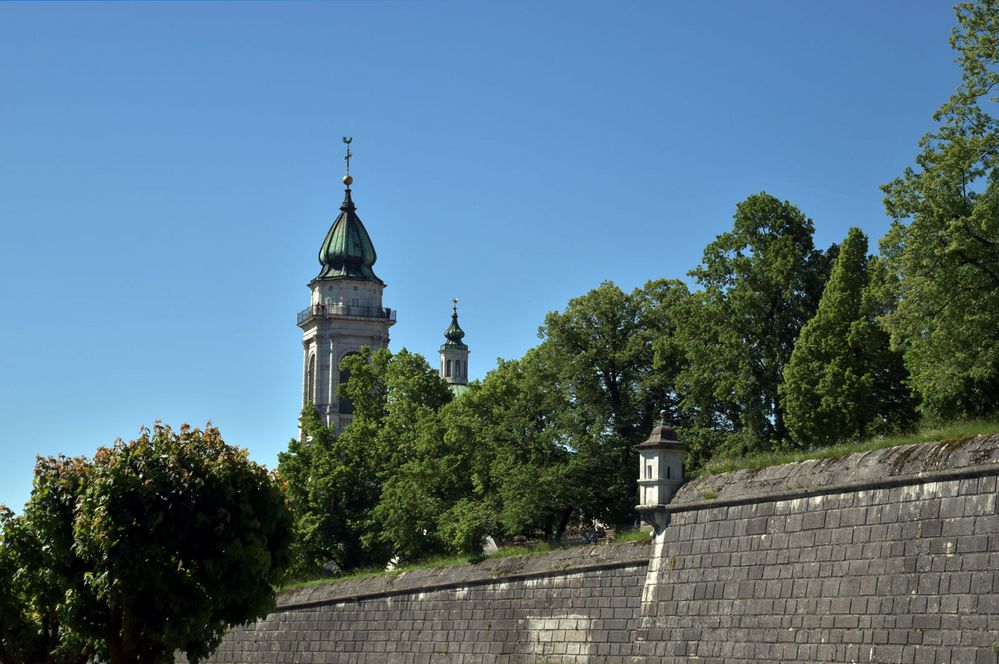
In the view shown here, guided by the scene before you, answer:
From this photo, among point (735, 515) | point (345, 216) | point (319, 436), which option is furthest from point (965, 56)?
point (345, 216)

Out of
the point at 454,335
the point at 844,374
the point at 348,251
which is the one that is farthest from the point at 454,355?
the point at 844,374

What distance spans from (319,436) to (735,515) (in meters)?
35.6

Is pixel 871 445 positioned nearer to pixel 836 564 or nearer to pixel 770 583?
pixel 836 564

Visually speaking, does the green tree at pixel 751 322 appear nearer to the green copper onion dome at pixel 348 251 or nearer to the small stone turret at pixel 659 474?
the small stone turret at pixel 659 474

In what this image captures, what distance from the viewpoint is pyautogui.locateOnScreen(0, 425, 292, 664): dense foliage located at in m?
32.0

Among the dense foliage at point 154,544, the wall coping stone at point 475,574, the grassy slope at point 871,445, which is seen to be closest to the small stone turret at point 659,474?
the grassy slope at point 871,445

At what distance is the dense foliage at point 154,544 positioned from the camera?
32.0m

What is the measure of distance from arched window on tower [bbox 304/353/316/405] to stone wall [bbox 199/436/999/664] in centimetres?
7933

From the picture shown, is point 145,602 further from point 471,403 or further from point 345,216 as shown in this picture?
point 345,216

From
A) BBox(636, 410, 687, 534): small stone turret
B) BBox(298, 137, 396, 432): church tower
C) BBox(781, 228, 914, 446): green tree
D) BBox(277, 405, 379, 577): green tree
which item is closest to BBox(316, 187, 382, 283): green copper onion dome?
BBox(298, 137, 396, 432): church tower

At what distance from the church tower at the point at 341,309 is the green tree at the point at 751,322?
73.4 meters

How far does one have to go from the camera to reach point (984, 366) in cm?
3522

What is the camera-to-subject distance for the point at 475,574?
131ft

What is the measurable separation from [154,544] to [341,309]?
88625 millimetres
